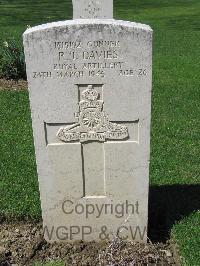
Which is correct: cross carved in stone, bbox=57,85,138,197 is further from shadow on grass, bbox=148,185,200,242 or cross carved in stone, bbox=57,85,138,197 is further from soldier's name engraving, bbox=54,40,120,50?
shadow on grass, bbox=148,185,200,242

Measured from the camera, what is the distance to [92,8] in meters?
10.7

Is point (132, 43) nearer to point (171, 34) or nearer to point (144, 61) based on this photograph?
point (144, 61)

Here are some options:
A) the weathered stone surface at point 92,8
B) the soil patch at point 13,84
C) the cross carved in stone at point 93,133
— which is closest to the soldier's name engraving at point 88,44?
the cross carved in stone at point 93,133

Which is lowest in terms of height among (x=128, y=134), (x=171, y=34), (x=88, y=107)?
(x=171, y=34)

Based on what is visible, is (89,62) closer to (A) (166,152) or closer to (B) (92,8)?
(A) (166,152)

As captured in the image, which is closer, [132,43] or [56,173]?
[132,43]

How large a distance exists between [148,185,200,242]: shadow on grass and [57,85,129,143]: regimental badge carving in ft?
4.13

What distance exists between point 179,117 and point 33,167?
3156 millimetres

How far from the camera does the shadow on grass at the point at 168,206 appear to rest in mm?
4654

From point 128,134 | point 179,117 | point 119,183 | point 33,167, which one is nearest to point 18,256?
point 119,183

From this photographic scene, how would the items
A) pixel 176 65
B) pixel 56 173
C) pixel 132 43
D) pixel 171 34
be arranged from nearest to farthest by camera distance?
pixel 132 43, pixel 56 173, pixel 176 65, pixel 171 34

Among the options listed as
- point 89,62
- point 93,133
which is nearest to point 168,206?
point 93,133

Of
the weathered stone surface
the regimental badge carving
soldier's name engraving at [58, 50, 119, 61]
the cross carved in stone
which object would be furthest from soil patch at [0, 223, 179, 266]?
the weathered stone surface

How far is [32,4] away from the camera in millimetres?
26406
